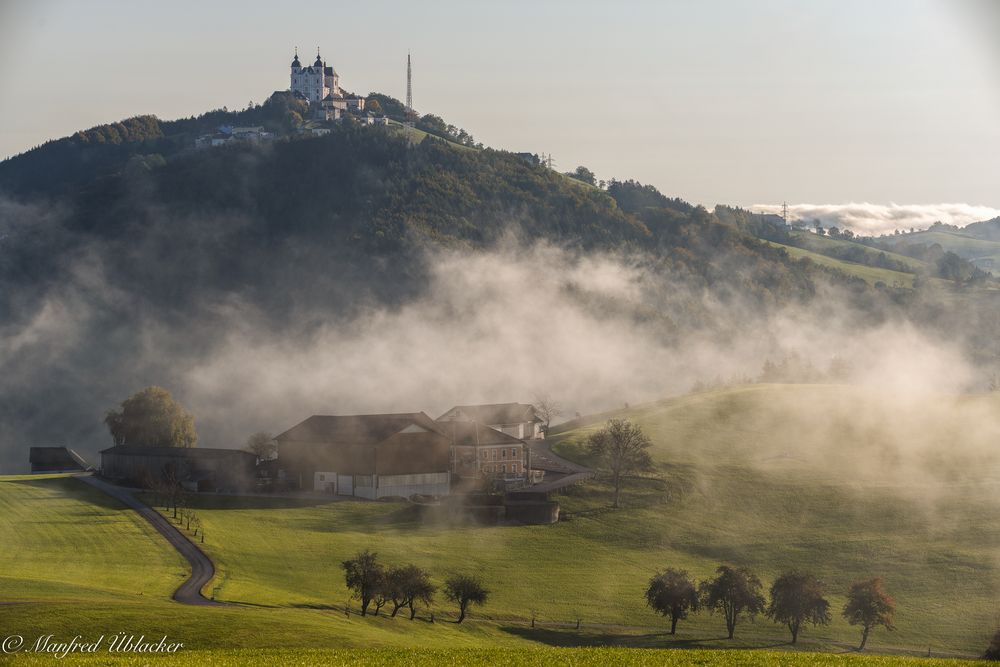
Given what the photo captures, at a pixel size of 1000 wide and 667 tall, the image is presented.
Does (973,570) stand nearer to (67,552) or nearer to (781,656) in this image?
(781,656)

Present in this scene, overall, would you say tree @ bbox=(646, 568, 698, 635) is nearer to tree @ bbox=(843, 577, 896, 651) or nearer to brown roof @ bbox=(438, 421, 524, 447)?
tree @ bbox=(843, 577, 896, 651)

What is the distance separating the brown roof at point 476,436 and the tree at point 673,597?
168 feet

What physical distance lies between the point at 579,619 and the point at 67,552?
36134 millimetres

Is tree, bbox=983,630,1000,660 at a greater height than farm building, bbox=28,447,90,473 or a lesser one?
lesser

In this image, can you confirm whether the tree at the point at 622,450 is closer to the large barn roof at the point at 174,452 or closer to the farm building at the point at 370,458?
the farm building at the point at 370,458

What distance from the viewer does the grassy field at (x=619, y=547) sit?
190 ft

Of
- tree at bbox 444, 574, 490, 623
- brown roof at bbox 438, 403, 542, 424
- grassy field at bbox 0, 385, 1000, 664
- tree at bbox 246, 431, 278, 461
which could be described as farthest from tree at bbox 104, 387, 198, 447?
tree at bbox 444, 574, 490, 623

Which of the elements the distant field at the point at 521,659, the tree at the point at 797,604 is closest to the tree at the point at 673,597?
the tree at the point at 797,604

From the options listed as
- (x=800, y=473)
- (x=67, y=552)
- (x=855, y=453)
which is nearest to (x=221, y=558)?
(x=67, y=552)

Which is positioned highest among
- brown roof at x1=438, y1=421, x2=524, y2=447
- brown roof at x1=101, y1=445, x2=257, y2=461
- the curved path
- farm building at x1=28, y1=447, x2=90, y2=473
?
brown roof at x1=438, y1=421, x2=524, y2=447

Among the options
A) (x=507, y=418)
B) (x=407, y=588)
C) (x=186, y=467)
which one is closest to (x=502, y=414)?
(x=507, y=418)

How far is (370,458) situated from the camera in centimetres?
10769

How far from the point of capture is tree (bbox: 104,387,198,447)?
443 ft

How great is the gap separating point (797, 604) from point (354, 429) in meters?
57.6
